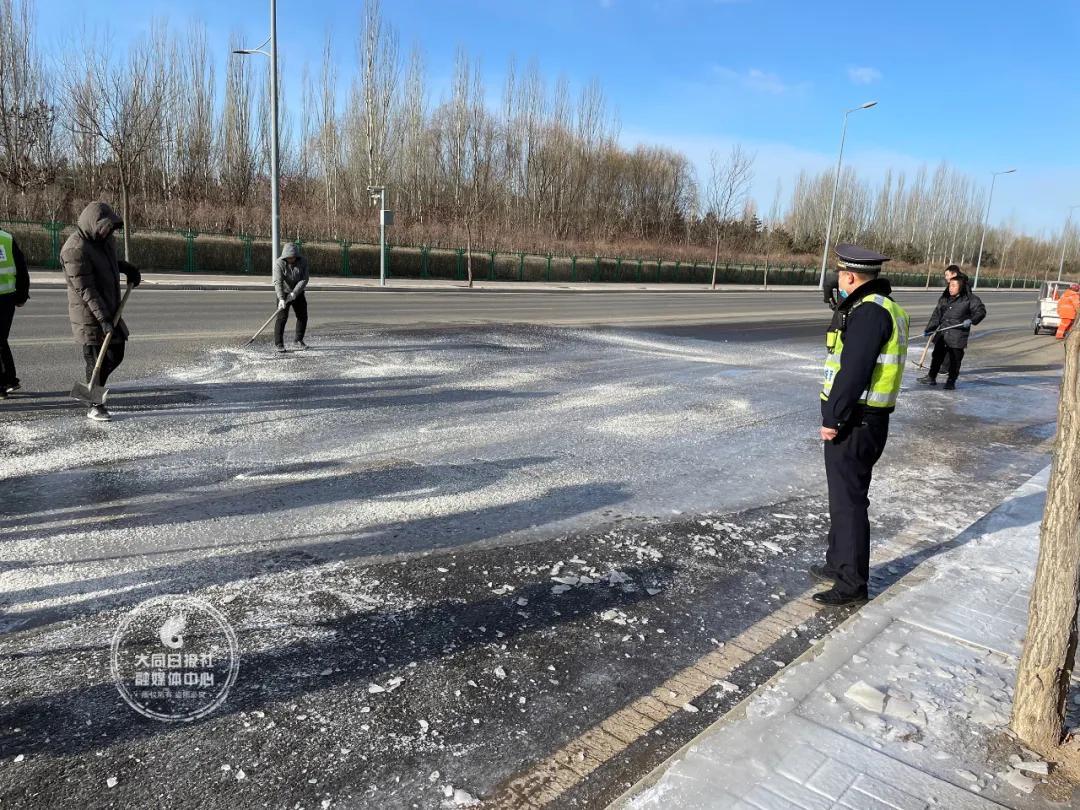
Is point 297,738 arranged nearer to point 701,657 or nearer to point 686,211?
point 701,657

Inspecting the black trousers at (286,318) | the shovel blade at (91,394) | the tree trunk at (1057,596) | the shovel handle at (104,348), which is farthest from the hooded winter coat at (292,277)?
the tree trunk at (1057,596)

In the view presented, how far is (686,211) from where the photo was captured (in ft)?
236

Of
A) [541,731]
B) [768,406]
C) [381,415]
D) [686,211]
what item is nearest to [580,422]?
[381,415]

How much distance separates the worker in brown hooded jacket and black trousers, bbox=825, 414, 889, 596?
6.25 meters

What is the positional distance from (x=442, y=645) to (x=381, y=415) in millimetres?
4671

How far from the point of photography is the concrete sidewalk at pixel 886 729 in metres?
2.44

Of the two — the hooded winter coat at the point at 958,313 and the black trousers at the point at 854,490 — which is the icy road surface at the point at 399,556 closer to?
the black trousers at the point at 854,490

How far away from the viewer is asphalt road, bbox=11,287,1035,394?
10.1 metres

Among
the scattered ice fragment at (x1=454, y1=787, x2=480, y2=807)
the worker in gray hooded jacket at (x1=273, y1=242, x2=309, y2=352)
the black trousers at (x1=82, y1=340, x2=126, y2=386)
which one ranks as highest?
the worker in gray hooded jacket at (x1=273, y1=242, x2=309, y2=352)

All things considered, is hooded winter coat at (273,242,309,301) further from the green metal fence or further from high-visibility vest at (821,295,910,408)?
the green metal fence

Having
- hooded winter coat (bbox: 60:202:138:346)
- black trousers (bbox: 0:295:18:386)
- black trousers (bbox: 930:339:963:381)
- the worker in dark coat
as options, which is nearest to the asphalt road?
black trousers (bbox: 0:295:18:386)

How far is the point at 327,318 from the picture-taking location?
1638 centimetres

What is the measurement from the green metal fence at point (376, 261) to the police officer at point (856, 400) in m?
29.0

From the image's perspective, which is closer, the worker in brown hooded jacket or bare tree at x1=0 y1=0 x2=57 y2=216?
the worker in brown hooded jacket
